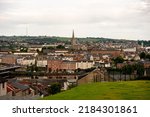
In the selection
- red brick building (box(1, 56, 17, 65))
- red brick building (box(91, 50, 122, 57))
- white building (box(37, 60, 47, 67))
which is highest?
red brick building (box(1, 56, 17, 65))

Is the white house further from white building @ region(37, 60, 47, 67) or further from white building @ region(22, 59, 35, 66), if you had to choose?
white building @ region(37, 60, 47, 67)

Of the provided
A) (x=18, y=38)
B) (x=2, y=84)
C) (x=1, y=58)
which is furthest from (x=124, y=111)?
A: (x=18, y=38)

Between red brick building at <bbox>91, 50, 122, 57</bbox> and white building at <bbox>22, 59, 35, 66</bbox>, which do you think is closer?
white building at <bbox>22, 59, 35, 66</bbox>

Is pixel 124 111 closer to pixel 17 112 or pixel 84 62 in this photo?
pixel 17 112

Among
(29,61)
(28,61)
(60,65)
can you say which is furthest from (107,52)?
(60,65)

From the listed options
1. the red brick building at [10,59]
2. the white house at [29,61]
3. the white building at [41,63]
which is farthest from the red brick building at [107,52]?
the red brick building at [10,59]

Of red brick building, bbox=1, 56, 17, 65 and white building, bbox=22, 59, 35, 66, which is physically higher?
red brick building, bbox=1, 56, 17, 65

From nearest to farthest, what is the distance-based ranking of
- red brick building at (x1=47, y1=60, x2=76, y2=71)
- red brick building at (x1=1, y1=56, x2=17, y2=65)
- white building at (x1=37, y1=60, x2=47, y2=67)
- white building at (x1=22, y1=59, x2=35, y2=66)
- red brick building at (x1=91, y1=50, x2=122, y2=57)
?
1. red brick building at (x1=47, y1=60, x2=76, y2=71)
2. red brick building at (x1=1, y1=56, x2=17, y2=65)
3. white building at (x1=37, y1=60, x2=47, y2=67)
4. white building at (x1=22, y1=59, x2=35, y2=66)
5. red brick building at (x1=91, y1=50, x2=122, y2=57)

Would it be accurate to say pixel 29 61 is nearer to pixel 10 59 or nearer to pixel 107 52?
pixel 10 59

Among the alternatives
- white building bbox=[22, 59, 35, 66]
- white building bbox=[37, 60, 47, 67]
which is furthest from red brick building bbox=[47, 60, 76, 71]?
white building bbox=[22, 59, 35, 66]

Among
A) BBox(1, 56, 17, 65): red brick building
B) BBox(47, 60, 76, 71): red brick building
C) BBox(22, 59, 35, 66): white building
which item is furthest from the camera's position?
BBox(22, 59, 35, 66): white building

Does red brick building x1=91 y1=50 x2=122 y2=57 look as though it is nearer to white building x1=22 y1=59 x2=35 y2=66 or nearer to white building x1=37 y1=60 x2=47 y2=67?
white building x1=22 y1=59 x2=35 y2=66
